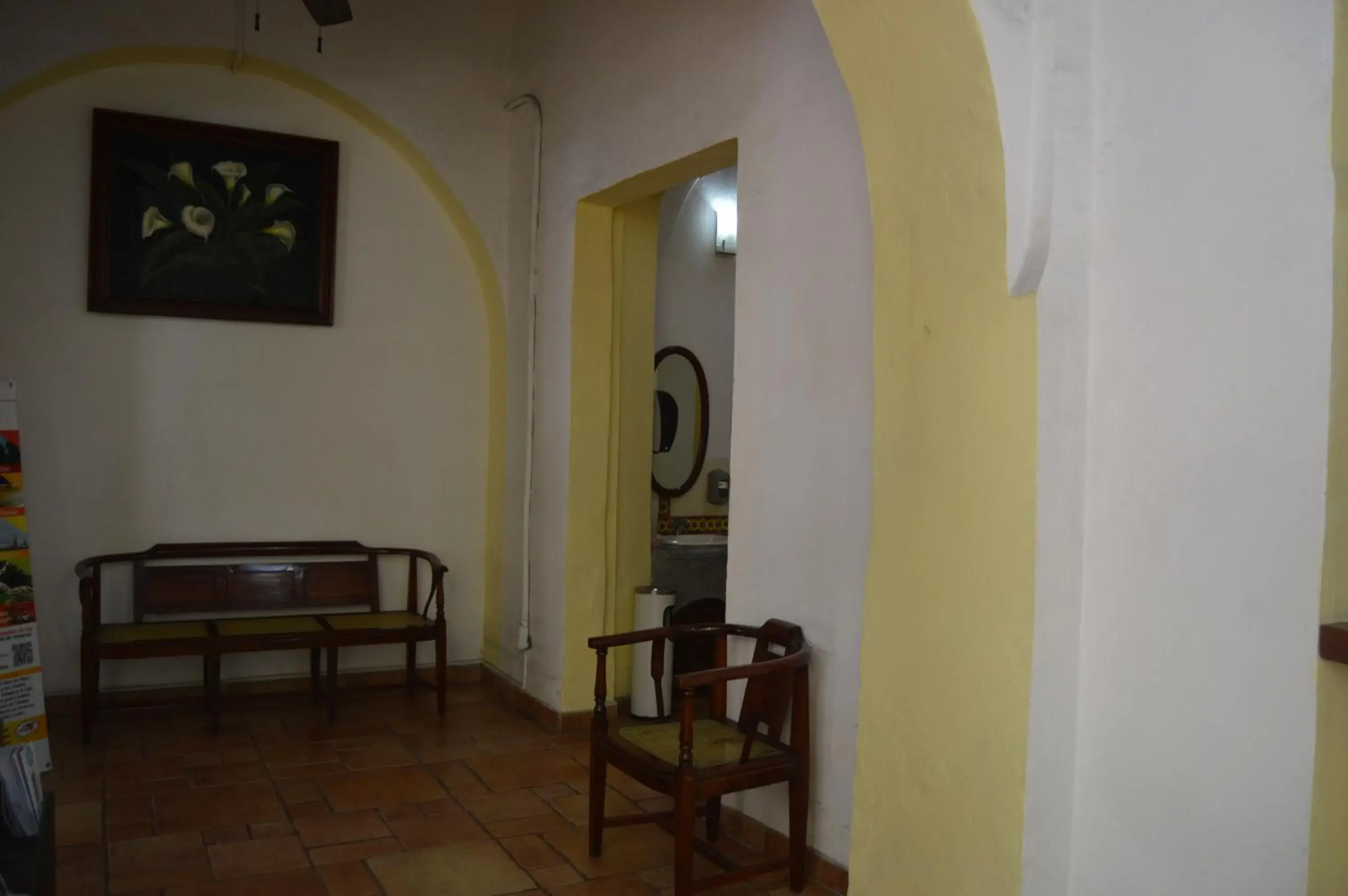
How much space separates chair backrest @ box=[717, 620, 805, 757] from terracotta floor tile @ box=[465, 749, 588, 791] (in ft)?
3.75

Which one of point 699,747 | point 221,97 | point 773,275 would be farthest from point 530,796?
point 221,97

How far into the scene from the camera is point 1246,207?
2.01 metres

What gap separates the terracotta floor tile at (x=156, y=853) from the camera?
11.2ft

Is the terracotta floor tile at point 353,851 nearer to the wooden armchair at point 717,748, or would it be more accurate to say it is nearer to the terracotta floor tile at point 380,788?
the terracotta floor tile at point 380,788

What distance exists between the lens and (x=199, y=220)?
543 cm

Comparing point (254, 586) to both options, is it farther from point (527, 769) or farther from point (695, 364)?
point (695, 364)

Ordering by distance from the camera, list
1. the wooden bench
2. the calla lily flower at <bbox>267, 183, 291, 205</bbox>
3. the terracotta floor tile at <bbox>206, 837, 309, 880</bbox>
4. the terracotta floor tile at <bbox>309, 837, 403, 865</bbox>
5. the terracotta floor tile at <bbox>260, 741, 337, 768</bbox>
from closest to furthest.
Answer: the terracotta floor tile at <bbox>206, 837, 309, 880</bbox>, the terracotta floor tile at <bbox>309, 837, 403, 865</bbox>, the terracotta floor tile at <bbox>260, 741, 337, 768</bbox>, the wooden bench, the calla lily flower at <bbox>267, 183, 291, 205</bbox>

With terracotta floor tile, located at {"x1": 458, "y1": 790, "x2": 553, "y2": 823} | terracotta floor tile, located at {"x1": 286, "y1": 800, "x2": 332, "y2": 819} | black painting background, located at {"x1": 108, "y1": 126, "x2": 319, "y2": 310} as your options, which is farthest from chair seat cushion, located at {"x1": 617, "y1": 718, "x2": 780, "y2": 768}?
black painting background, located at {"x1": 108, "y1": 126, "x2": 319, "y2": 310}

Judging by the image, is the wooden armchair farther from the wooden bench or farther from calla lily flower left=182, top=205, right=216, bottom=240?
calla lily flower left=182, top=205, right=216, bottom=240

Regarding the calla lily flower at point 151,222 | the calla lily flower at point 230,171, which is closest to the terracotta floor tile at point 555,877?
the calla lily flower at point 151,222

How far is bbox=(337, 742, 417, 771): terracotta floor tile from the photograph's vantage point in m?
4.53

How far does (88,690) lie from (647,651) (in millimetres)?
2466

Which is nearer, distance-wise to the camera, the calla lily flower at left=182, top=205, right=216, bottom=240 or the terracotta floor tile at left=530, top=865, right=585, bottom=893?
the terracotta floor tile at left=530, top=865, right=585, bottom=893

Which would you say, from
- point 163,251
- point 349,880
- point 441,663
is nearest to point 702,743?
point 349,880
